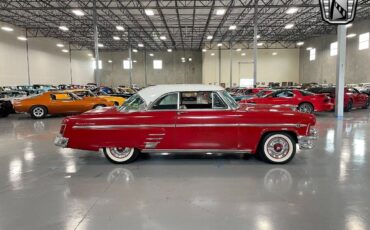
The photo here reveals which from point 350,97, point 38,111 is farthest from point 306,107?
point 38,111

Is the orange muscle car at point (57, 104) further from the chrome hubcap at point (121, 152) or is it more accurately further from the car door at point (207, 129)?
the car door at point (207, 129)

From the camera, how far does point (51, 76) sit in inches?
1417

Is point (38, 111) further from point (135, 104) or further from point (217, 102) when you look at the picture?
point (217, 102)

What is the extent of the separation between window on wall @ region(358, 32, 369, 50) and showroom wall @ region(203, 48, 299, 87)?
51.6 feet

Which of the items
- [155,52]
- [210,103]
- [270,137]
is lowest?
[270,137]

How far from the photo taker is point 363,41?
86.1 feet

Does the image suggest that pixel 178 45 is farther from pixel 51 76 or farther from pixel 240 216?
pixel 240 216

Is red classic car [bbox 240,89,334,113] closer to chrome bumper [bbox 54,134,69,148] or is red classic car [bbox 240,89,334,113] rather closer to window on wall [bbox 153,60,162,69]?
chrome bumper [bbox 54,134,69,148]

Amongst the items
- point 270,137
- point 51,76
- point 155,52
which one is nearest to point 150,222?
point 270,137

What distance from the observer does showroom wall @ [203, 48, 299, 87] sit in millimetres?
42469

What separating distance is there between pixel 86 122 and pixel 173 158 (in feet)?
6.43

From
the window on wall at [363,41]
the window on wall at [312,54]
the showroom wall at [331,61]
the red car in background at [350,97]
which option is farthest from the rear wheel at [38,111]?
the window on wall at [312,54]

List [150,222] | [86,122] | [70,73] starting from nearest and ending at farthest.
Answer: [150,222], [86,122], [70,73]

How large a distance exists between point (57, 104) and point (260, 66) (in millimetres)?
33836
